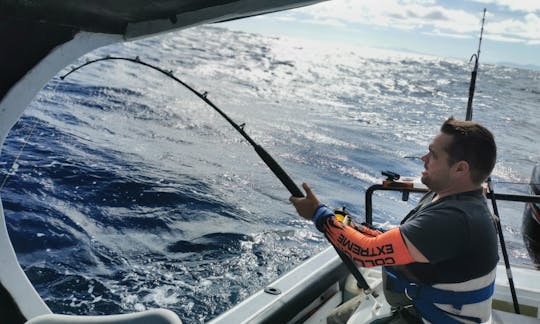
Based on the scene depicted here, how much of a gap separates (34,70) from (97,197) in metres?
4.73

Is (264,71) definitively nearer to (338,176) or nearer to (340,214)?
(338,176)

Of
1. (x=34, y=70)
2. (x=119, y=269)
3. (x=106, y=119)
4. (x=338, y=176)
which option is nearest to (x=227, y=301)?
(x=119, y=269)

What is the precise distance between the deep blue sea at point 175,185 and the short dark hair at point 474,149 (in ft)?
5.62

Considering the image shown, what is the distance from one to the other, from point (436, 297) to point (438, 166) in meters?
0.60

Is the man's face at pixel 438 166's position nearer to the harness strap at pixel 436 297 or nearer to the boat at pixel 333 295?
the harness strap at pixel 436 297

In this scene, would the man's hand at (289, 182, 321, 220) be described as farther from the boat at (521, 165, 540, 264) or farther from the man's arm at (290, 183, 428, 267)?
the boat at (521, 165, 540, 264)

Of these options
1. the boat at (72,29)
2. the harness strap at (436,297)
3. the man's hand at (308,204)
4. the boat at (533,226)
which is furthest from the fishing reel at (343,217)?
the boat at (533,226)

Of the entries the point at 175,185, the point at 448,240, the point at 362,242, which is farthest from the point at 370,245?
the point at 175,185

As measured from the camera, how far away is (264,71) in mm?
28484

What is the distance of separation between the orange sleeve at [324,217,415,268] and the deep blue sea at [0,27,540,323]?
167cm

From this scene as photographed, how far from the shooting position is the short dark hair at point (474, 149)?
78.7 inches

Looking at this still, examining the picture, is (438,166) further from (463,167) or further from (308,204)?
(308,204)

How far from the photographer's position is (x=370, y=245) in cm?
205

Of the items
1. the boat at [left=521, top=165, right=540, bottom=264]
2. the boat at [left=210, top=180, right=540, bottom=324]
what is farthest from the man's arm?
the boat at [left=521, top=165, right=540, bottom=264]
